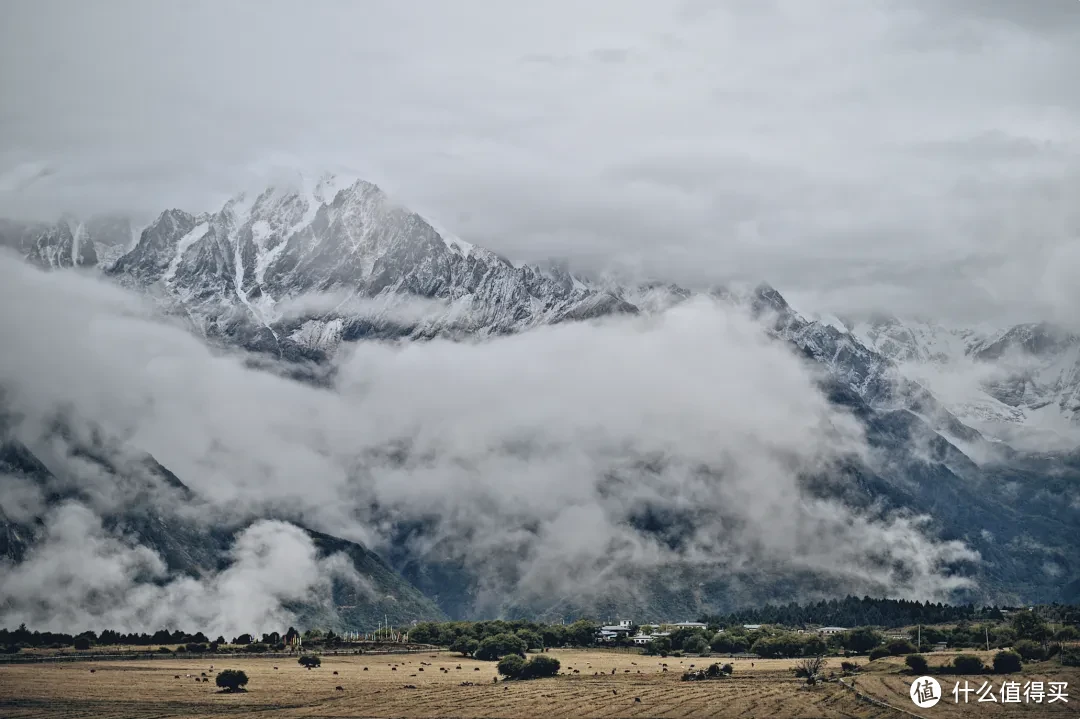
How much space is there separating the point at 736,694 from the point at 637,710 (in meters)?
29.2

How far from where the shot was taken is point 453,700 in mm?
195000

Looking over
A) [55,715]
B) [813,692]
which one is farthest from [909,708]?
[55,715]

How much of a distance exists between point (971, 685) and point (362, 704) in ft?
311

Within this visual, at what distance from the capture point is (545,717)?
556 feet

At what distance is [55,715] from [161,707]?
18099mm

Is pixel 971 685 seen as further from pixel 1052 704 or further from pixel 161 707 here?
pixel 161 707

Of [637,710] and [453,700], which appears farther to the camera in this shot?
[453,700]

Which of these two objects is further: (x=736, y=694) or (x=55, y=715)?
(x=736, y=694)

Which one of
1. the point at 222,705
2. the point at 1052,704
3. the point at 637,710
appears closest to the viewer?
the point at 1052,704

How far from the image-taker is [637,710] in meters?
176

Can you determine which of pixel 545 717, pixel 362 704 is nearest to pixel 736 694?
pixel 545 717

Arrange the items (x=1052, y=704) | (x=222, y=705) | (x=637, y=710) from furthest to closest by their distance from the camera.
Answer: (x=222, y=705)
(x=637, y=710)
(x=1052, y=704)

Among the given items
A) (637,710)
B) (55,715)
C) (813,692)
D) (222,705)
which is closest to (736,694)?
(813,692)

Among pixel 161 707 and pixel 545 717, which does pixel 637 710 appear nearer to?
pixel 545 717
